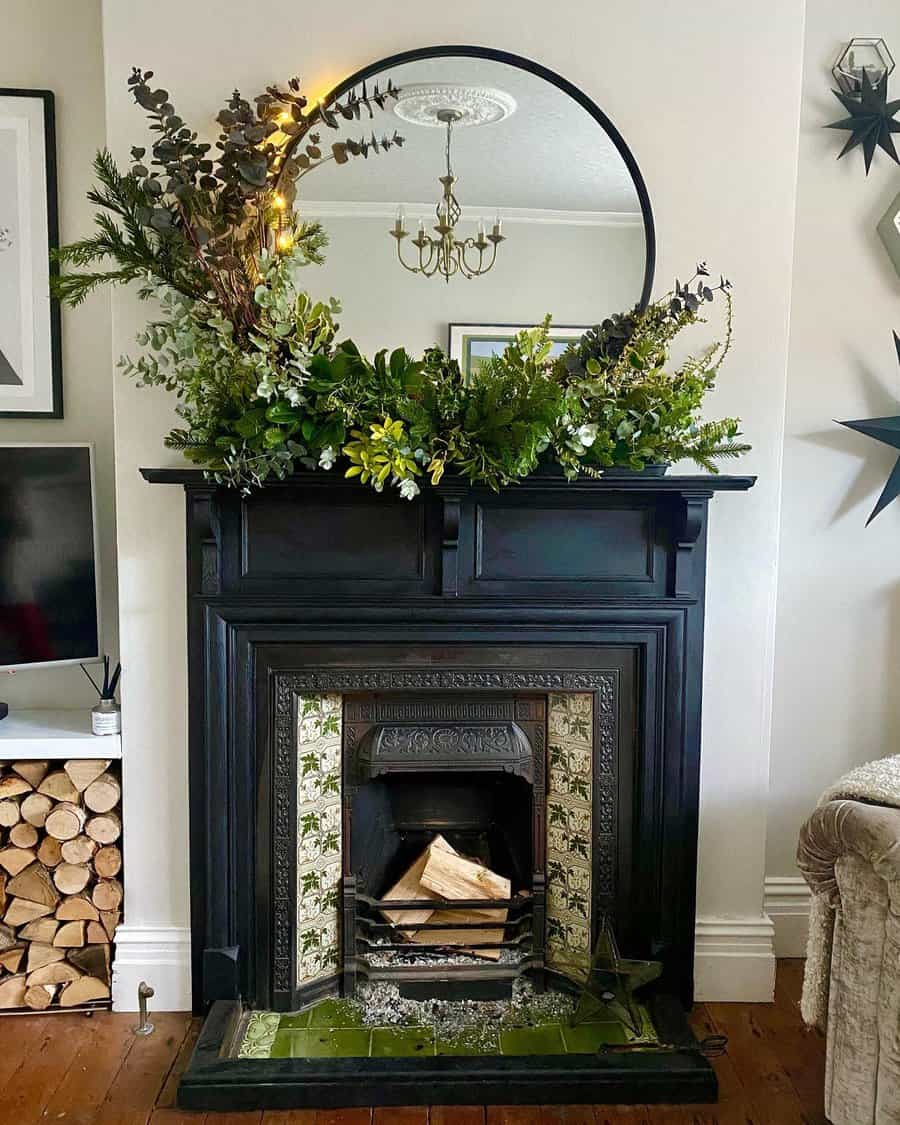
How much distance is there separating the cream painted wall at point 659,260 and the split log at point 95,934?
0.08 m

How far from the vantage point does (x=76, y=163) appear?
8.14 ft

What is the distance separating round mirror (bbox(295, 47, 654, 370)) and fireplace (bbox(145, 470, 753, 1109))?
0.42m

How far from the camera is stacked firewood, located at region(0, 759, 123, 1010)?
231cm

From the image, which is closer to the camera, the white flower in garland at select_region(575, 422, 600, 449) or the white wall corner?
the white flower in garland at select_region(575, 422, 600, 449)

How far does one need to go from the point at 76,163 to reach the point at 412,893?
6.66 feet

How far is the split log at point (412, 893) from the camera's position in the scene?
2420 mm

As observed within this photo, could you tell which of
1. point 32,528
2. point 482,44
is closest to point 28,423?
point 32,528

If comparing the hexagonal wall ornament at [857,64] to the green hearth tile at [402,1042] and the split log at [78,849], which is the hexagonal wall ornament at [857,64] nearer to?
the green hearth tile at [402,1042]

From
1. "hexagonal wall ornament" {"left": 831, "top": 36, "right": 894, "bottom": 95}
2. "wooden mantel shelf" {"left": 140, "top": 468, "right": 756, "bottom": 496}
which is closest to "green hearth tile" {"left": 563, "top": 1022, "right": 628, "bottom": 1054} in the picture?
"wooden mantel shelf" {"left": 140, "top": 468, "right": 756, "bottom": 496}

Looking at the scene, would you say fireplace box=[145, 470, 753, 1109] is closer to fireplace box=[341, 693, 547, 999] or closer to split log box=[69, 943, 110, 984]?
fireplace box=[341, 693, 547, 999]

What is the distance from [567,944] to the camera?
2416 millimetres

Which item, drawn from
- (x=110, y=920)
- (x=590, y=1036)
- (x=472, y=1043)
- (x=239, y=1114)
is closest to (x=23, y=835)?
(x=110, y=920)

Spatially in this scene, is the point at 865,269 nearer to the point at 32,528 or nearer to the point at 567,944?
the point at 567,944

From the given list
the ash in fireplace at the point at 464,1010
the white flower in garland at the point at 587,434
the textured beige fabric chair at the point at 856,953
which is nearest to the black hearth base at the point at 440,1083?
the ash in fireplace at the point at 464,1010
